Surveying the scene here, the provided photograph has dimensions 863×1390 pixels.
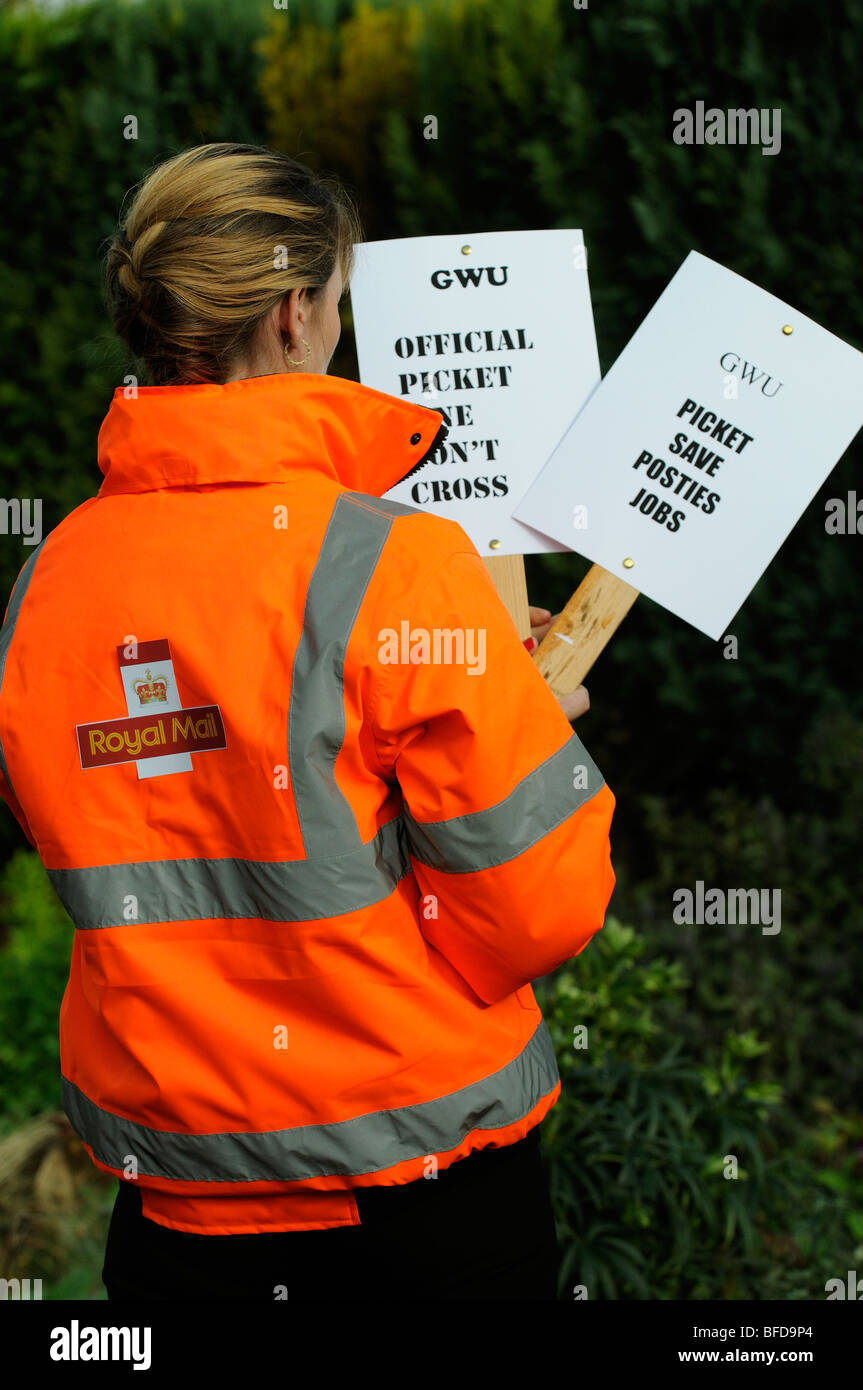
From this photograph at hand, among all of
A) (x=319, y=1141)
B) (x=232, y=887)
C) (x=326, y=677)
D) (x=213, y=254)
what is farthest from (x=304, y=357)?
(x=319, y=1141)

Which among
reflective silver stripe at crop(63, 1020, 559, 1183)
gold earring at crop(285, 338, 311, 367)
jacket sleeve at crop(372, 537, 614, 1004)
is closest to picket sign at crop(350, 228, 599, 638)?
gold earring at crop(285, 338, 311, 367)

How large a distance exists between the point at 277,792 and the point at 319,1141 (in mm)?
425

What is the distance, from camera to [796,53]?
11.5 feet

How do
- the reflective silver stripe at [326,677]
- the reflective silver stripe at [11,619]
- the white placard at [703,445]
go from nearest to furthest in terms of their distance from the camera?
1. the reflective silver stripe at [326,677]
2. the reflective silver stripe at [11,619]
3. the white placard at [703,445]

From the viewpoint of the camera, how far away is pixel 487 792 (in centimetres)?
137

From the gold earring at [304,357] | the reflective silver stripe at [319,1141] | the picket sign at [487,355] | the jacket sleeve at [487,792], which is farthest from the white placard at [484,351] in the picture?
the reflective silver stripe at [319,1141]

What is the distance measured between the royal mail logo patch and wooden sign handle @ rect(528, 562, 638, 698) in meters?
0.65

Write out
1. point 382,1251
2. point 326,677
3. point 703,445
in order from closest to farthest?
point 326,677 < point 382,1251 < point 703,445

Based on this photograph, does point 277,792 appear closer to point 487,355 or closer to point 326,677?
point 326,677

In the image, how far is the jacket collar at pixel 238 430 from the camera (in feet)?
4.52

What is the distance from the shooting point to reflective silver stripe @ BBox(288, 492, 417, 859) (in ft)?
4.29

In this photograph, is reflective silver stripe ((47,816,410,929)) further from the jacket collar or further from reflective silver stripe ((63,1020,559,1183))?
the jacket collar

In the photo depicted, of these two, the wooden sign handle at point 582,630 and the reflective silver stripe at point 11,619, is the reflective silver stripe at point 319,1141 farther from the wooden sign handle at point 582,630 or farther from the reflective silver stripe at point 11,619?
the wooden sign handle at point 582,630

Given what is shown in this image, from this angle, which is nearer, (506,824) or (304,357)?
(506,824)
